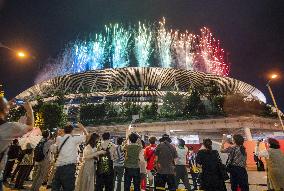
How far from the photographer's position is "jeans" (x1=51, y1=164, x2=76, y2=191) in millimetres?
5522

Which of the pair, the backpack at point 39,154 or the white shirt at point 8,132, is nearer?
the white shirt at point 8,132

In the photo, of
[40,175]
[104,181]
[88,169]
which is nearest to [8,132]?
[88,169]

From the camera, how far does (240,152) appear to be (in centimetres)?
665

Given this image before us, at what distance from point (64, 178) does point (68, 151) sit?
0.61 meters

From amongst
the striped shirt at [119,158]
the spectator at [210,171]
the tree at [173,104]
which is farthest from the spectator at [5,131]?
the tree at [173,104]

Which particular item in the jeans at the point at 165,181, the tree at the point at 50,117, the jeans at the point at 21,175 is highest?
the tree at the point at 50,117

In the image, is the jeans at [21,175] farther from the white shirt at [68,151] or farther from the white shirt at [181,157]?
the white shirt at [181,157]

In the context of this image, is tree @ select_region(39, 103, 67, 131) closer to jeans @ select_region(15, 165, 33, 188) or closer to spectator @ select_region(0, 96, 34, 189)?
jeans @ select_region(15, 165, 33, 188)

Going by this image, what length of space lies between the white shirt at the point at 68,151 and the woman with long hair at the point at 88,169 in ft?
1.52

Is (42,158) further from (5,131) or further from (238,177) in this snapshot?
(238,177)

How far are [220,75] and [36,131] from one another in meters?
70.2

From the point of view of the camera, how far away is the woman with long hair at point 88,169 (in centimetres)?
621

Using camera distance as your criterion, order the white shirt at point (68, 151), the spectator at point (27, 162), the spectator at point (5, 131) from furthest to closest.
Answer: the spectator at point (27, 162), the white shirt at point (68, 151), the spectator at point (5, 131)

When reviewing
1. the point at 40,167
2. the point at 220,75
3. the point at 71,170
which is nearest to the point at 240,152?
the point at 71,170
